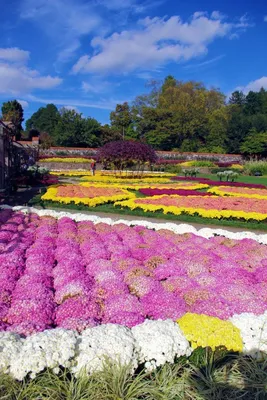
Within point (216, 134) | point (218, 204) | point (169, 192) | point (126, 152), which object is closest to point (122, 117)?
point (216, 134)

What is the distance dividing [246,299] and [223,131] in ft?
166

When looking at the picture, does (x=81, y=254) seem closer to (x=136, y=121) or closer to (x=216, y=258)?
(x=216, y=258)

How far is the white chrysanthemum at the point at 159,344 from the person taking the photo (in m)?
2.60

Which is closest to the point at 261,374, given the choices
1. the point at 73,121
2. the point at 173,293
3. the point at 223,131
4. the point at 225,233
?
the point at 173,293

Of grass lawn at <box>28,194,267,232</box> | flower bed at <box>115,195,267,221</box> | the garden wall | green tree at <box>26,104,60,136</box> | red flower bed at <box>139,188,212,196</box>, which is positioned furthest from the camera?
green tree at <box>26,104,60,136</box>

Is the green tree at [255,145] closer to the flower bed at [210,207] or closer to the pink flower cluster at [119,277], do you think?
the flower bed at [210,207]

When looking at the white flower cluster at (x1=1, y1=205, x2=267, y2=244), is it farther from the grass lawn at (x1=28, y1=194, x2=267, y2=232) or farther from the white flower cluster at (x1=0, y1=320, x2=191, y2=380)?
the white flower cluster at (x1=0, y1=320, x2=191, y2=380)

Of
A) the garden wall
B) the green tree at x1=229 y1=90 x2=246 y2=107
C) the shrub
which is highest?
the green tree at x1=229 y1=90 x2=246 y2=107

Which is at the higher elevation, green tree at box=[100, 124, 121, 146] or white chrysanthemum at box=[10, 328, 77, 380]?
green tree at box=[100, 124, 121, 146]

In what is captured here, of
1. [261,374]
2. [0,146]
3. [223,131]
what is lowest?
[261,374]

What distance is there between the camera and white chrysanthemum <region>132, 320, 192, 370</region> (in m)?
2.60

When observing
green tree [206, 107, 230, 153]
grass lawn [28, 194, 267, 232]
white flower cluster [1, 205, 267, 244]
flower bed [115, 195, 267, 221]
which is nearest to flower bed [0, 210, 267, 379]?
white flower cluster [1, 205, 267, 244]

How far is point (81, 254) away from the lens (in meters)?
5.19

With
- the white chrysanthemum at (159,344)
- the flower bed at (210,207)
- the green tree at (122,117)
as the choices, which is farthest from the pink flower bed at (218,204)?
the green tree at (122,117)
